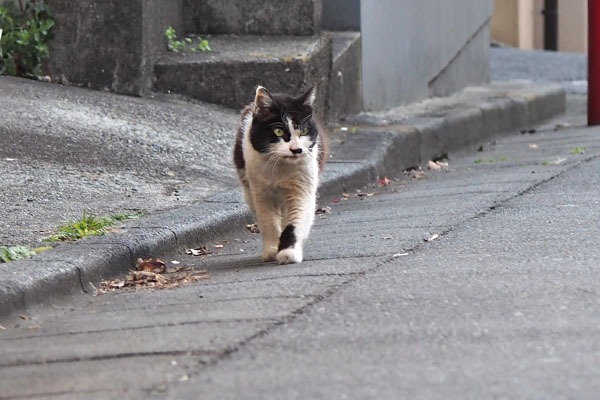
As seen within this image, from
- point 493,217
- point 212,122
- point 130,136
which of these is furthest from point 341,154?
point 493,217

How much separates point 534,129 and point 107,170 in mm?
6076

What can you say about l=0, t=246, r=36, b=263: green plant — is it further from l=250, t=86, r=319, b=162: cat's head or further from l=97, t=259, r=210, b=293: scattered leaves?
l=250, t=86, r=319, b=162: cat's head

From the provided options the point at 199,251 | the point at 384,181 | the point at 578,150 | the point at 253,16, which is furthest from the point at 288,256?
the point at 253,16

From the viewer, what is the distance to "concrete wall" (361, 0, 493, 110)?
9734 mm

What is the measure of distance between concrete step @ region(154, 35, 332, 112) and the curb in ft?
1.68

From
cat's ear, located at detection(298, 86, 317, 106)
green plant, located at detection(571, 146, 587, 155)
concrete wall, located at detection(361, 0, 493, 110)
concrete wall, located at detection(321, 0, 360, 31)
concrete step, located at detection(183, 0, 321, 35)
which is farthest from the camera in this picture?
concrete wall, located at detection(361, 0, 493, 110)

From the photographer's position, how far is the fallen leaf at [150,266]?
16.2 ft

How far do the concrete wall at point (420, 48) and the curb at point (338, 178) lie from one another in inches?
12.4

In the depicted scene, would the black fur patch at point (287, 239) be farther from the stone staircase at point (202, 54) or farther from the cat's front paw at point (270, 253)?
the stone staircase at point (202, 54)

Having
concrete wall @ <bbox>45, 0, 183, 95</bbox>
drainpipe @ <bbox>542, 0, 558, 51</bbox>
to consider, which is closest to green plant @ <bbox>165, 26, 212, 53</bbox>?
concrete wall @ <bbox>45, 0, 183, 95</bbox>

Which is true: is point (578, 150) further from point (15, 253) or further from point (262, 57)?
point (15, 253)

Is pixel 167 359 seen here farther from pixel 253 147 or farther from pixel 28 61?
pixel 28 61

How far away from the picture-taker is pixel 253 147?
509 cm

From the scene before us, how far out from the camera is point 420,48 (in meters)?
10.8
